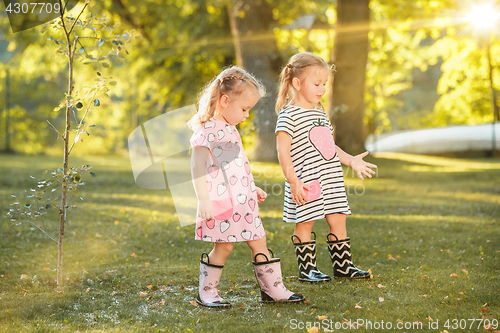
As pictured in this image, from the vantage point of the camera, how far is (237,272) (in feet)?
13.8

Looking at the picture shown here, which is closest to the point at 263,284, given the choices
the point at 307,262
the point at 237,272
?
the point at 307,262

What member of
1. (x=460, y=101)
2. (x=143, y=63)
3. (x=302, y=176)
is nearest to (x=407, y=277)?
(x=302, y=176)

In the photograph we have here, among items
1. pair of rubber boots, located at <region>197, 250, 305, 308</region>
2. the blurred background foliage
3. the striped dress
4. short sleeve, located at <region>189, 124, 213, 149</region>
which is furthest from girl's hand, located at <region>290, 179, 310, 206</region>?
the blurred background foliage

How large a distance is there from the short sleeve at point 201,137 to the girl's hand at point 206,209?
1.13ft

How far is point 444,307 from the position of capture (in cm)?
310

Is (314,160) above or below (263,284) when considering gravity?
above

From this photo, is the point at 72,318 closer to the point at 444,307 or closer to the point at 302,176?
the point at 302,176

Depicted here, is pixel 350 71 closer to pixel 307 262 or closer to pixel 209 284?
pixel 307 262

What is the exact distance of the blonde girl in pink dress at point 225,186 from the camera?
10.2ft

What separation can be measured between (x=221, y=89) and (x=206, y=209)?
2.53ft

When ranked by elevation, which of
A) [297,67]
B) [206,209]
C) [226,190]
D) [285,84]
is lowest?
[206,209]

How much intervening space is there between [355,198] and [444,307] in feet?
18.5

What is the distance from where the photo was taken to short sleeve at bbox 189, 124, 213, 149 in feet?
10.2

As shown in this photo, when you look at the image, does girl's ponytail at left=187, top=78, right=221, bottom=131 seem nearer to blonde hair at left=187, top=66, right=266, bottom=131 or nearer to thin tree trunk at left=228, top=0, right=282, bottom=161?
blonde hair at left=187, top=66, right=266, bottom=131
